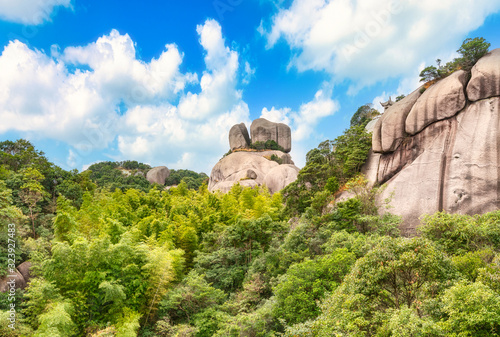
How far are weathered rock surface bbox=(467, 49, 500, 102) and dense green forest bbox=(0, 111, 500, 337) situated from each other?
22.8 feet

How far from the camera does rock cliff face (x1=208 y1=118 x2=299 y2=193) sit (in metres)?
Result: 34.6

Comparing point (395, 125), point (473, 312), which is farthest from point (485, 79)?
point (473, 312)

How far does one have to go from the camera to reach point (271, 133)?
47.3m

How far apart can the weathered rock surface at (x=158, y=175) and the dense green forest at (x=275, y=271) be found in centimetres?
3081

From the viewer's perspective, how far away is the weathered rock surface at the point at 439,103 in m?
15.0

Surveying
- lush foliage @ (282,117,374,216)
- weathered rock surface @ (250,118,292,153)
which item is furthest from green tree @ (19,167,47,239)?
weathered rock surface @ (250,118,292,153)

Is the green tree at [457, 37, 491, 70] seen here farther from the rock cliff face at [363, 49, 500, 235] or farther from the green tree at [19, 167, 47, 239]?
the green tree at [19, 167, 47, 239]

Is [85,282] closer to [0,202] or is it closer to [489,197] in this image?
[0,202]

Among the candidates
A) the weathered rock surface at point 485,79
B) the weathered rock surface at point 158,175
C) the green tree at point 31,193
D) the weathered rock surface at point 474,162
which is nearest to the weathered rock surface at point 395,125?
the weathered rock surface at point 474,162

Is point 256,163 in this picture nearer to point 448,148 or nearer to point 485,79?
point 448,148

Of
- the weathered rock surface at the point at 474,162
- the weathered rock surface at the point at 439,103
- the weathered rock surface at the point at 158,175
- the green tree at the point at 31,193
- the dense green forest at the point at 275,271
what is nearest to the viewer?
the dense green forest at the point at 275,271

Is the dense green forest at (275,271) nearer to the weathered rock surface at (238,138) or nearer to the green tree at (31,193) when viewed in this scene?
the green tree at (31,193)

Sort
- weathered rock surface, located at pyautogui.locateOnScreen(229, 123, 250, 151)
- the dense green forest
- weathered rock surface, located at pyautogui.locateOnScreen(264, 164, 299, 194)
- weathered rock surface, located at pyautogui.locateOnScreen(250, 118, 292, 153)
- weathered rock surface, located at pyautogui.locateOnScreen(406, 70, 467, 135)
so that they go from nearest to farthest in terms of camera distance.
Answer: the dense green forest, weathered rock surface, located at pyautogui.locateOnScreen(406, 70, 467, 135), weathered rock surface, located at pyautogui.locateOnScreen(264, 164, 299, 194), weathered rock surface, located at pyautogui.locateOnScreen(229, 123, 250, 151), weathered rock surface, located at pyautogui.locateOnScreen(250, 118, 292, 153)

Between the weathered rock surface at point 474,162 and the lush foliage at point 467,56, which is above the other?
the lush foliage at point 467,56
